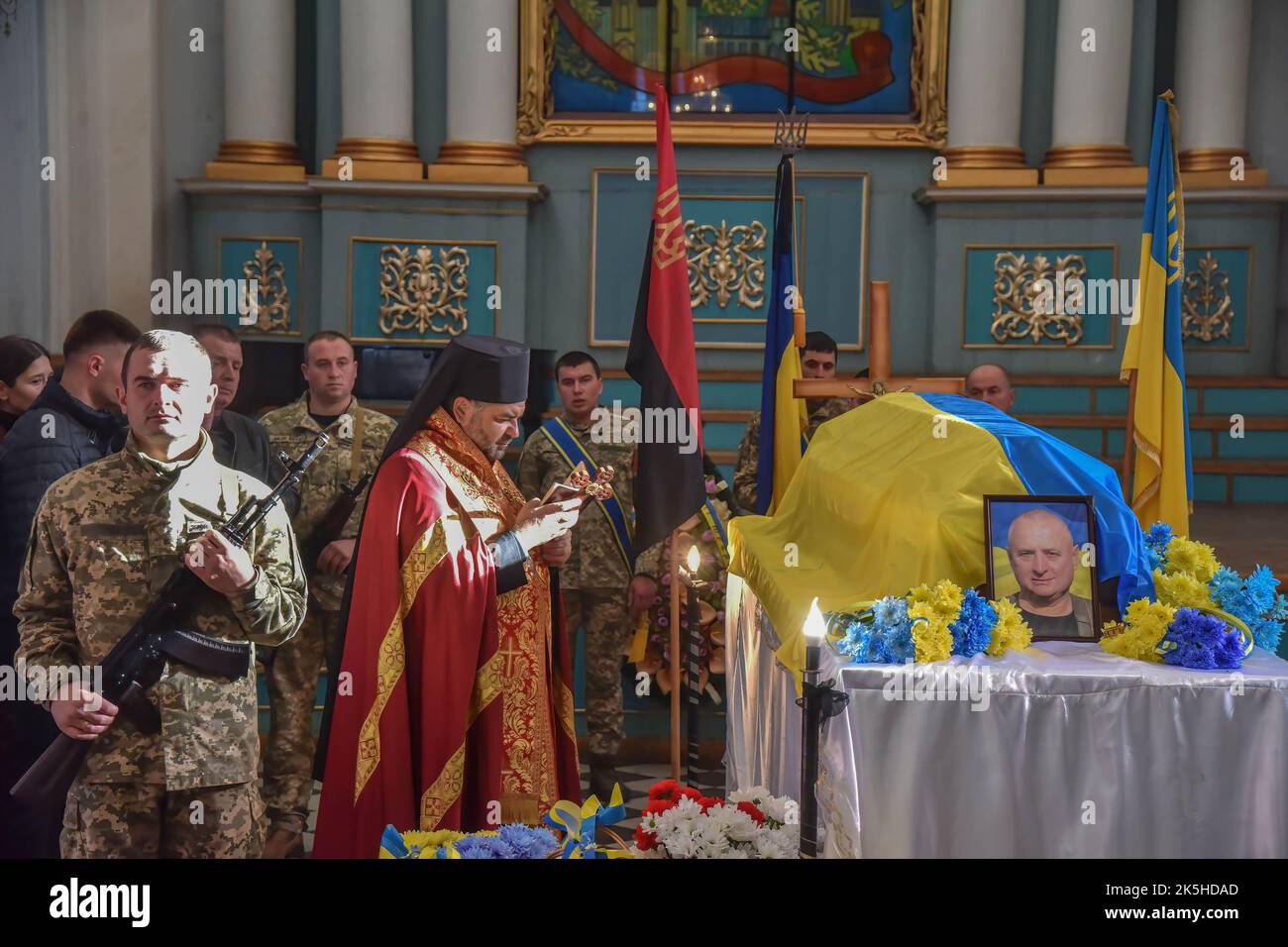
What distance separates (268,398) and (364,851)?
4.40 metres

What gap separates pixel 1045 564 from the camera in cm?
297

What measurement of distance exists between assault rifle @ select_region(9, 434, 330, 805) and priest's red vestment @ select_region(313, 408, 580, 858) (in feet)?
1.02

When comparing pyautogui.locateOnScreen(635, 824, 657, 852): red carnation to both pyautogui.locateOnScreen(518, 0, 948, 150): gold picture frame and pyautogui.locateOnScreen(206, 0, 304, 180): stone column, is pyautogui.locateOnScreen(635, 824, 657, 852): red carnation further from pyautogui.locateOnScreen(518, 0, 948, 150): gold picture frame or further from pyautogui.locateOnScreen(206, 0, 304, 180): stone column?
pyautogui.locateOnScreen(206, 0, 304, 180): stone column

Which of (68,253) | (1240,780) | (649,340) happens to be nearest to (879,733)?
(1240,780)

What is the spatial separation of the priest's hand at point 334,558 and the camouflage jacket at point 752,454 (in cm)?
163

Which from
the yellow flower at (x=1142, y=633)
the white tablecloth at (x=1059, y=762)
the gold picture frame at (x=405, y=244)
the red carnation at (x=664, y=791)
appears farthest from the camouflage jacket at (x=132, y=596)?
the gold picture frame at (x=405, y=244)

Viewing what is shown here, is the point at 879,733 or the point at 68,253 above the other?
the point at 68,253

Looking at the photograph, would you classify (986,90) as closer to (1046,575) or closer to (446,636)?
(1046,575)

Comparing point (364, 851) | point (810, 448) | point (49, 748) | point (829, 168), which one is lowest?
point (364, 851)

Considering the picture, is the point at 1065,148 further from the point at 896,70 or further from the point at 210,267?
the point at 210,267

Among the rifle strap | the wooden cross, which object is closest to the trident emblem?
the wooden cross

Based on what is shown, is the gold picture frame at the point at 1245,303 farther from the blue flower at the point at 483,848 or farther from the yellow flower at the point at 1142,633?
the blue flower at the point at 483,848

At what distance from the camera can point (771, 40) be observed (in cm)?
830

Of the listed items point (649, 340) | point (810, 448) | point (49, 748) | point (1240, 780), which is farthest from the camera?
point (810, 448)
